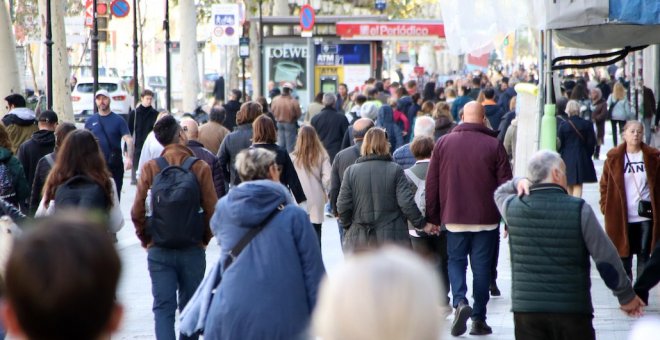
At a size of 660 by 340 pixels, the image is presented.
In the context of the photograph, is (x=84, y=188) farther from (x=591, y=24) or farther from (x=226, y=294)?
(x=591, y=24)

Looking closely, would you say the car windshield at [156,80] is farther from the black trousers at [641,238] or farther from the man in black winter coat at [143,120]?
the black trousers at [641,238]

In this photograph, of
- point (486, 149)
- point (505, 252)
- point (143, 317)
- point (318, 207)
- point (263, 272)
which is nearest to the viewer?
point (263, 272)

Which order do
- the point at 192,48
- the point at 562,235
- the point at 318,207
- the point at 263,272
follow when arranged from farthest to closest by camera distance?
the point at 192,48 < the point at 318,207 < the point at 562,235 < the point at 263,272

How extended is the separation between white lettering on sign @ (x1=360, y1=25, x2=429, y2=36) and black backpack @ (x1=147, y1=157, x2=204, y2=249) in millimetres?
26572

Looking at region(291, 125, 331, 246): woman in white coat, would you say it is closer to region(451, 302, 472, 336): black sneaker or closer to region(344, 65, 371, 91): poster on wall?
region(451, 302, 472, 336): black sneaker

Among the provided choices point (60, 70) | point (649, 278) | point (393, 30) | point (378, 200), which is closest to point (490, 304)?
point (378, 200)

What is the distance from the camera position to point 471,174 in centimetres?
912

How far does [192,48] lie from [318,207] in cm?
2497

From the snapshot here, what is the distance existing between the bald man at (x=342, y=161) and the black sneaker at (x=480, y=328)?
4.87 feet

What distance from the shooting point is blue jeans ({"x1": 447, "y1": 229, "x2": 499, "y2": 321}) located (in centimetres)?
913

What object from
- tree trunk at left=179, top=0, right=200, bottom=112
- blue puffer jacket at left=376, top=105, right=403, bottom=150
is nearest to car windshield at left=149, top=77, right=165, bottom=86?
tree trunk at left=179, top=0, right=200, bottom=112

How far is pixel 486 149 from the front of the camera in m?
9.12

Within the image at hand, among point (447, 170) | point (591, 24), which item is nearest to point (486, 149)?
point (447, 170)

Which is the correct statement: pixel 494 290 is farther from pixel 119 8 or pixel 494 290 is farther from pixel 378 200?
pixel 119 8
